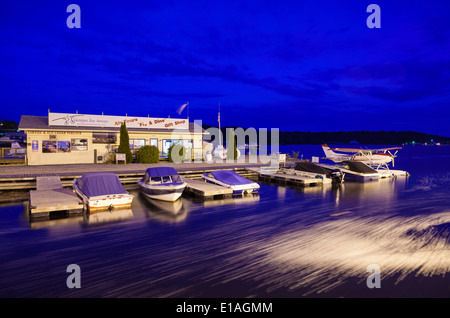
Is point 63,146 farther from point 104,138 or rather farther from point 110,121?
point 110,121

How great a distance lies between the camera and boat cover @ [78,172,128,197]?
13420 mm

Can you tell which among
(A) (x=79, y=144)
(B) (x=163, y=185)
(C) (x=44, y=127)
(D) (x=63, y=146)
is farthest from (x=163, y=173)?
(C) (x=44, y=127)

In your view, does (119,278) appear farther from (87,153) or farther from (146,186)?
(87,153)

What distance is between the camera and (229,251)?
8688 millimetres

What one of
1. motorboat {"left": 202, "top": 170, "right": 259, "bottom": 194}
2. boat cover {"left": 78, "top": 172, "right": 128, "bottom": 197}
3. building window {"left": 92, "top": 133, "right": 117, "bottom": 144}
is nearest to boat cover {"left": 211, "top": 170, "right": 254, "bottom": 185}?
motorboat {"left": 202, "top": 170, "right": 259, "bottom": 194}

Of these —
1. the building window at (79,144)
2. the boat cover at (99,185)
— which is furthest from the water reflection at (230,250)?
the building window at (79,144)

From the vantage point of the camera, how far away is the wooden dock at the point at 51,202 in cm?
1180

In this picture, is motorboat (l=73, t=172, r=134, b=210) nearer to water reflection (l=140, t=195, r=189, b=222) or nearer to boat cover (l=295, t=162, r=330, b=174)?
water reflection (l=140, t=195, r=189, b=222)

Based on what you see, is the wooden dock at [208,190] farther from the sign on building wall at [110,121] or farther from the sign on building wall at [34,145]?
the sign on building wall at [34,145]

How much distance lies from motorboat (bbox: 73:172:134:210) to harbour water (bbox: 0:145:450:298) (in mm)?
612

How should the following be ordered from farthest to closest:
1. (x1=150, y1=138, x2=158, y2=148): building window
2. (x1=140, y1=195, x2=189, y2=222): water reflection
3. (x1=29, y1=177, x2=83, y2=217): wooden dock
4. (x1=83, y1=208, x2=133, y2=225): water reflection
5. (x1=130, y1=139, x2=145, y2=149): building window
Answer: (x1=150, y1=138, x2=158, y2=148): building window < (x1=130, y1=139, x2=145, y2=149): building window < (x1=140, y1=195, x2=189, y2=222): water reflection < (x1=29, y1=177, x2=83, y2=217): wooden dock < (x1=83, y1=208, x2=133, y2=225): water reflection

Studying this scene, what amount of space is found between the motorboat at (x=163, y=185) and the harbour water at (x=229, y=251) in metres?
0.61

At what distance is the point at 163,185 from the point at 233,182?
15.0ft

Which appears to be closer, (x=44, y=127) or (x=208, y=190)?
(x=208, y=190)
